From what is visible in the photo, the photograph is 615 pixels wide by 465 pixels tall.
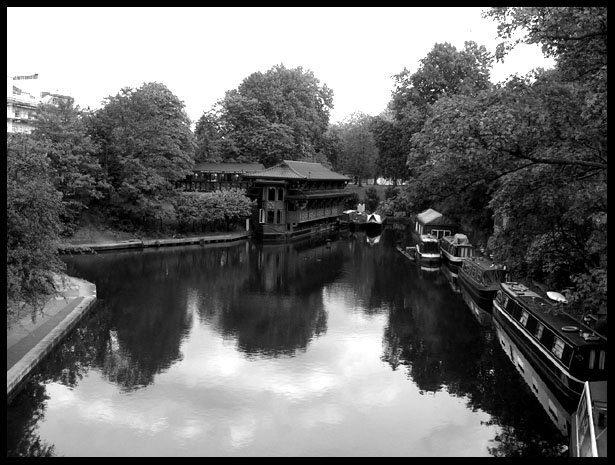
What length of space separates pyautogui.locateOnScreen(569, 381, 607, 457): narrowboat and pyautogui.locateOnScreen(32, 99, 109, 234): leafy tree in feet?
120

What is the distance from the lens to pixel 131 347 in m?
20.9

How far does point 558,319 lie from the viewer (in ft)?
62.1

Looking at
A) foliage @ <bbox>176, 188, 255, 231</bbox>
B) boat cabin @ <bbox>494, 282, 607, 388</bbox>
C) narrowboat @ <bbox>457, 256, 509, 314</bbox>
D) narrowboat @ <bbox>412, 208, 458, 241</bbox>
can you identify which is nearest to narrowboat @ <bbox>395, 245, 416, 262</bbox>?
narrowboat @ <bbox>412, 208, 458, 241</bbox>

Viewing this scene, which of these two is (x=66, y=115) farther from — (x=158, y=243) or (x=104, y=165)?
(x=158, y=243)

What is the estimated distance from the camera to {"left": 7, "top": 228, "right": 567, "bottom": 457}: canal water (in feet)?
45.3

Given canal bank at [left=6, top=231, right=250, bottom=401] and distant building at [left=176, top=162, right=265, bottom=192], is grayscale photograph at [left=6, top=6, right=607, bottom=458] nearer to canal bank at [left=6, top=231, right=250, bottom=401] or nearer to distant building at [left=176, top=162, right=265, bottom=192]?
canal bank at [left=6, top=231, right=250, bottom=401]

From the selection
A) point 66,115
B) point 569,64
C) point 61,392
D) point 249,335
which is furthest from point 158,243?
point 569,64

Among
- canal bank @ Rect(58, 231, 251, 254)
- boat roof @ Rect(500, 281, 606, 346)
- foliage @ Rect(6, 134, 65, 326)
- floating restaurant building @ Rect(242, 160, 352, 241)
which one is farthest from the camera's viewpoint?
floating restaurant building @ Rect(242, 160, 352, 241)

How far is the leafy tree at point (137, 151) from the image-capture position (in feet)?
156

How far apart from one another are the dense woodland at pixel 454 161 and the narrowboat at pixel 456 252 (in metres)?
2.76

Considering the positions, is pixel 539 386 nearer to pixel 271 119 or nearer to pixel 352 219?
pixel 352 219

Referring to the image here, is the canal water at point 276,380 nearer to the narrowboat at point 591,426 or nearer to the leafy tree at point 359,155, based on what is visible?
the narrowboat at point 591,426

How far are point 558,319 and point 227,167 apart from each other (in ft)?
154
